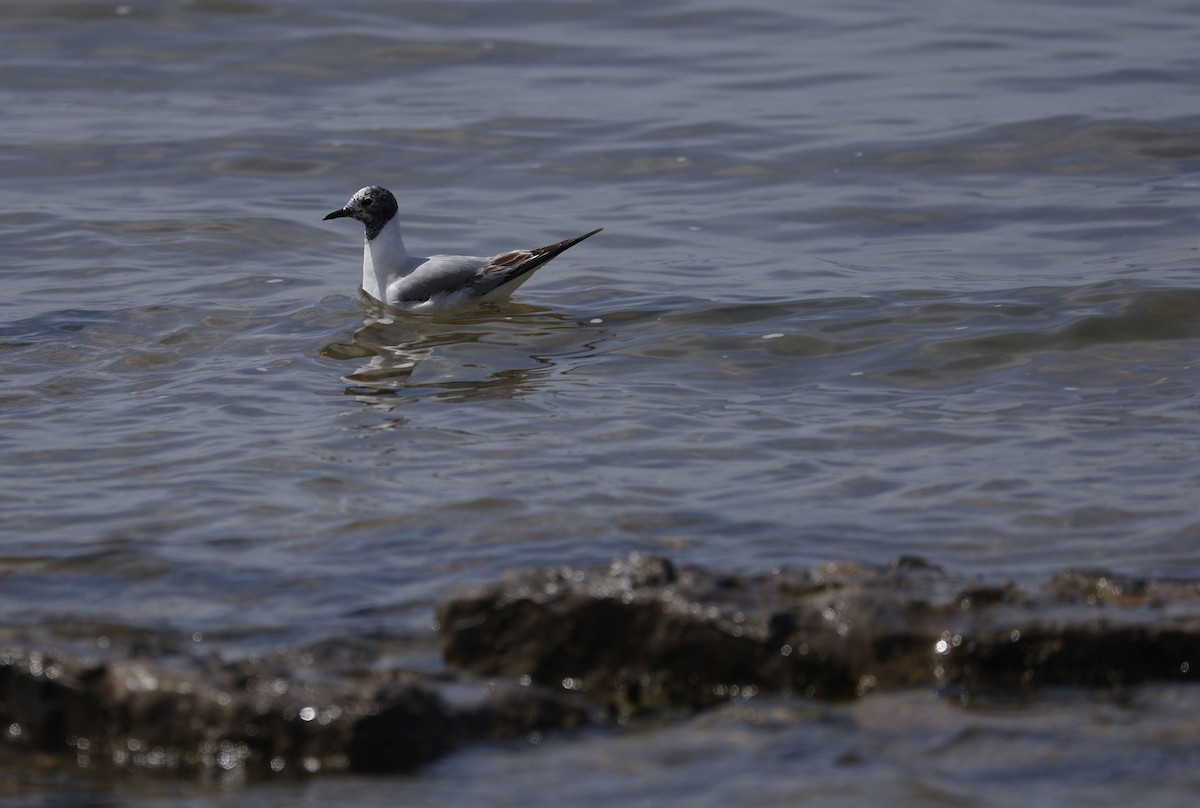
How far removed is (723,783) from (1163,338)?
18.3ft

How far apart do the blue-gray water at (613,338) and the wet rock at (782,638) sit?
0.13m

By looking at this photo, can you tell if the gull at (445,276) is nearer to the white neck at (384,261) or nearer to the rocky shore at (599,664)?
the white neck at (384,261)

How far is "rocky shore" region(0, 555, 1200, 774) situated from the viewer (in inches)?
158

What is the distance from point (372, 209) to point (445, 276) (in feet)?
3.09

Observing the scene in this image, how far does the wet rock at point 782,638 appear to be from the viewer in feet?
14.3

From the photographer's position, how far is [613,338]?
9.12 meters

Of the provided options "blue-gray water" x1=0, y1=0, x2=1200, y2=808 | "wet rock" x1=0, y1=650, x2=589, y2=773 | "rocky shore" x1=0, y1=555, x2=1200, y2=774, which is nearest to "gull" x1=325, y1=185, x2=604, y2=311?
"blue-gray water" x1=0, y1=0, x2=1200, y2=808

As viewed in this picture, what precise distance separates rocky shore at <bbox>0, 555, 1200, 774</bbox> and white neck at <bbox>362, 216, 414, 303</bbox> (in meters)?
5.84

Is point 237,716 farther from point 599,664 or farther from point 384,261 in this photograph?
point 384,261

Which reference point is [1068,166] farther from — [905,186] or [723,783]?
[723,783]

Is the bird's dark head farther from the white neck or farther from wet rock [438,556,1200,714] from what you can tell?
wet rock [438,556,1200,714]

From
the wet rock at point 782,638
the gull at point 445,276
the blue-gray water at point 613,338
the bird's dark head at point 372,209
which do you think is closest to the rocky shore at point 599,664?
the wet rock at point 782,638

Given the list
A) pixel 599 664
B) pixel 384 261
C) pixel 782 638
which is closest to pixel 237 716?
pixel 599 664

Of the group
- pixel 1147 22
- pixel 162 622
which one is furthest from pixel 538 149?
pixel 162 622
